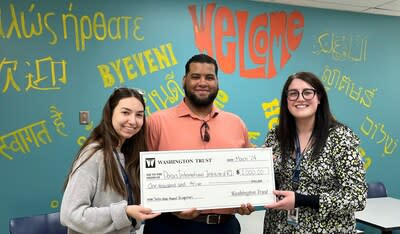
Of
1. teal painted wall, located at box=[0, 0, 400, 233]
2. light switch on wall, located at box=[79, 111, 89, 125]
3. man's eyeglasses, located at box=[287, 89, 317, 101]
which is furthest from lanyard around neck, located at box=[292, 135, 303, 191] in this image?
light switch on wall, located at box=[79, 111, 89, 125]

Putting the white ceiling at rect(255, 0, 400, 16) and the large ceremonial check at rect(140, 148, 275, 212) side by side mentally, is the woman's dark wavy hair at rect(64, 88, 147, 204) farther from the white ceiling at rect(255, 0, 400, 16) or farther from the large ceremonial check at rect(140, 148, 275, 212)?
the white ceiling at rect(255, 0, 400, 16)

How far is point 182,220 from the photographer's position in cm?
177

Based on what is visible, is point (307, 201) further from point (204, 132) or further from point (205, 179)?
point (204, 132)

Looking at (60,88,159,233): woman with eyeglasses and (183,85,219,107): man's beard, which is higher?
(183,85,219,107): man's beard

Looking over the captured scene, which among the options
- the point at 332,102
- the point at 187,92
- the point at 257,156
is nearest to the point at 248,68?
the point at 332,102

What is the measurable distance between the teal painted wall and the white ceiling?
0.09 m

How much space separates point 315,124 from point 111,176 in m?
1.10

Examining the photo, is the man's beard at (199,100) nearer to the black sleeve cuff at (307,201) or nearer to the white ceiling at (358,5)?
the black sleeve cuff at (307,201)

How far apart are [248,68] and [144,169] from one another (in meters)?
2.29

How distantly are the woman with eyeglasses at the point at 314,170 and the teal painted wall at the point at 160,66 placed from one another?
5.81 feet

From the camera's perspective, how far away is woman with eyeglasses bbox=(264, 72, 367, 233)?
1.54 m

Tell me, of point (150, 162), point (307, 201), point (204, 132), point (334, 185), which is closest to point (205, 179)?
point (150, 162)

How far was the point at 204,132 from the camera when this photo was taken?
6.33ft

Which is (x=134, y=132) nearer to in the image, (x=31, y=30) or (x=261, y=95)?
(x=31, y=30)
